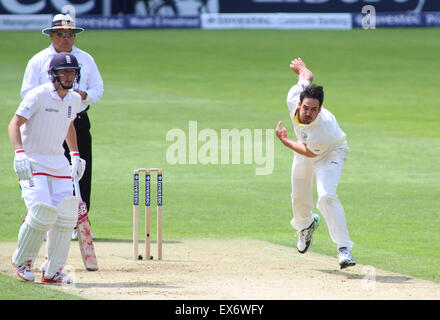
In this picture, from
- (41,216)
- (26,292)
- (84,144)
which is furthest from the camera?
(84,144)

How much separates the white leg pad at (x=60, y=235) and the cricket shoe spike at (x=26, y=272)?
11cm

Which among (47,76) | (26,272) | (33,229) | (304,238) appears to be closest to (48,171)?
(33,229)

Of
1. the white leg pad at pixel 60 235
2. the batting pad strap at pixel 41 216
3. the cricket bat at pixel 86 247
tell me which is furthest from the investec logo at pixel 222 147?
the batting pad strap at pixel 41 216

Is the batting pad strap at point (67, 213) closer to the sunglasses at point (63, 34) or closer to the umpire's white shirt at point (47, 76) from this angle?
the umpire's white shirt at point (47, 76)

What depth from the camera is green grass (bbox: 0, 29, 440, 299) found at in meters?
9.66

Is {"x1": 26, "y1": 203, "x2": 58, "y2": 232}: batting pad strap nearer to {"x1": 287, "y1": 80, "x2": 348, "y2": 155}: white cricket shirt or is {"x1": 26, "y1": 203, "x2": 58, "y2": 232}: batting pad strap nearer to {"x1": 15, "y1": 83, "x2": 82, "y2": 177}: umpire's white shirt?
{"x1": 15, "y1": 83, "x2": 82, "y2": 177}: umpire's white shirt

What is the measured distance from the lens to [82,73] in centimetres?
880

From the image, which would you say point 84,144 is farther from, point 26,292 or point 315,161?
point 26,292

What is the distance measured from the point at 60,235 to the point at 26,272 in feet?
1.22

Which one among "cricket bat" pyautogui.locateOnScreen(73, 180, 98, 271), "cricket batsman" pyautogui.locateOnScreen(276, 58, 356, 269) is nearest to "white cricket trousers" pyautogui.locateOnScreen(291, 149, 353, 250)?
"cricket batsman" pyautogui.locateOnScreen(276, 58, 356, 269)

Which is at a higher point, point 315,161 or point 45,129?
point 45,129

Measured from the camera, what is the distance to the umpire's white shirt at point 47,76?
27.7 ft
